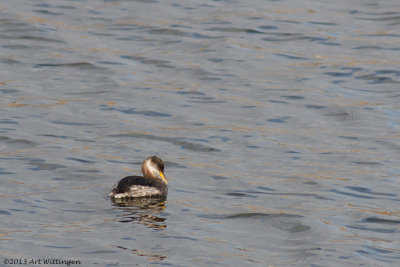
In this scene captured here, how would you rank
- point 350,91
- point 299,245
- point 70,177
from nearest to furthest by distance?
point 299,245 < point 70,177 < point 350,91

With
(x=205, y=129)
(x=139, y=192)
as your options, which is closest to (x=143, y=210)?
(x=139, y=192)

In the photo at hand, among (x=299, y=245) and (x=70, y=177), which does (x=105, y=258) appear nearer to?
(x=299, y=245)

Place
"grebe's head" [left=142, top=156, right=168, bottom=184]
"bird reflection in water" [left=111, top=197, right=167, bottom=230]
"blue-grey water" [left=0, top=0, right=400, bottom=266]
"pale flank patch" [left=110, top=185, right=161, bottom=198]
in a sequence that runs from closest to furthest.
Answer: "blue-grey water" [left=0, top=0, right=400, bottom=266] → "bird reflection in water" [left=111, top=197, right=167, bottom=230] → "pale flank patch" [left=110, top=185, right=161, bottom=198] → "grebe's head" [left=142, top=156, right=168, bottom=184]

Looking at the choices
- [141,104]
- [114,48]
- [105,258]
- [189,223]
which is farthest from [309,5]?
[105,258]

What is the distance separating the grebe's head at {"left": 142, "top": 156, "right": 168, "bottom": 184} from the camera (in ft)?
43.2

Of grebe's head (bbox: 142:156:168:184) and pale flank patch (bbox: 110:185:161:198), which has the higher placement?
grebe's head (bbox: 142:156:168:184)

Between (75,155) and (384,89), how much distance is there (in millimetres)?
7582

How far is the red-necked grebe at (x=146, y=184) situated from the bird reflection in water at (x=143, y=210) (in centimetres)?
8

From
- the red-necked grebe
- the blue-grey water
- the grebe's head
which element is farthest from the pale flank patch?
the grebe's head

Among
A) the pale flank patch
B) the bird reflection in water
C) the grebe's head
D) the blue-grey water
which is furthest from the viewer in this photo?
the grebe's head

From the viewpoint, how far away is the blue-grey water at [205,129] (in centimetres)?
1100

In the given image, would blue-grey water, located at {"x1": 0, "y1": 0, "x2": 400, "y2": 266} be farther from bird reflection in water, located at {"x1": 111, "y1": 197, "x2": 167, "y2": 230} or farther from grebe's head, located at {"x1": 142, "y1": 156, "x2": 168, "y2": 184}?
Result: grebe's head, located at {"x1": 142, "y1": 156, "x2": 168, "y2": 184}

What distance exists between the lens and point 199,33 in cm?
2300

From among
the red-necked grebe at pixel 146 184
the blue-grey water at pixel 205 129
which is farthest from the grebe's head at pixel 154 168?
the blue-grey water at pixel 205 129
